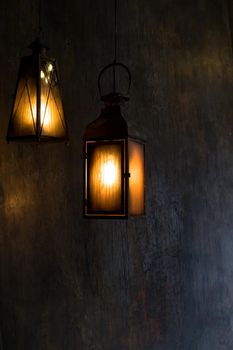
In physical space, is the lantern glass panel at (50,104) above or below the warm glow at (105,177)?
above

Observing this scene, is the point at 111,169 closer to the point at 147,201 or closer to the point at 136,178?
the point at 136,178

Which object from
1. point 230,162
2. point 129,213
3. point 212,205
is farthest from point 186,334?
point 129,213

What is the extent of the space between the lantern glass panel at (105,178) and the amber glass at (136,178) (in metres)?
0.05

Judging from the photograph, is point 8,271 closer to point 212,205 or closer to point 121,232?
point 121,232

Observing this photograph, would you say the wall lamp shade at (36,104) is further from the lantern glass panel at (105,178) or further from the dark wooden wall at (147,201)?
the dark wooden wall at (147,201)

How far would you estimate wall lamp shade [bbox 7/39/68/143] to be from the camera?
1.76 m

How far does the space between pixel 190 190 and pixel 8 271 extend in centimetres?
135

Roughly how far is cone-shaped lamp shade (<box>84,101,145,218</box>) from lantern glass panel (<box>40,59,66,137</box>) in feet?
0.44

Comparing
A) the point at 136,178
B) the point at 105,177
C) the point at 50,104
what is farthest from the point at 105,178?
the point at 50,104

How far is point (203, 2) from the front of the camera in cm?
335

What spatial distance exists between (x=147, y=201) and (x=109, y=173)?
116 cm

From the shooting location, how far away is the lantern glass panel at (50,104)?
1785mm

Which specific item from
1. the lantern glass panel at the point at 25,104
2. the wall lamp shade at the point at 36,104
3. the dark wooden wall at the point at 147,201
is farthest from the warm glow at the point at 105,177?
the dark wooden wall at the point at 147,201

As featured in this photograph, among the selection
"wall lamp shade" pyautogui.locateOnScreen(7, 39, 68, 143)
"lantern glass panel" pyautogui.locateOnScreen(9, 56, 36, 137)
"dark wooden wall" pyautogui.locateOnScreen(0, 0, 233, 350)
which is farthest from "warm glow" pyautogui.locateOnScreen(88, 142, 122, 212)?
"dark wooden wall" pyautogui.locateOnScreen(0, 0, 233, 350)
